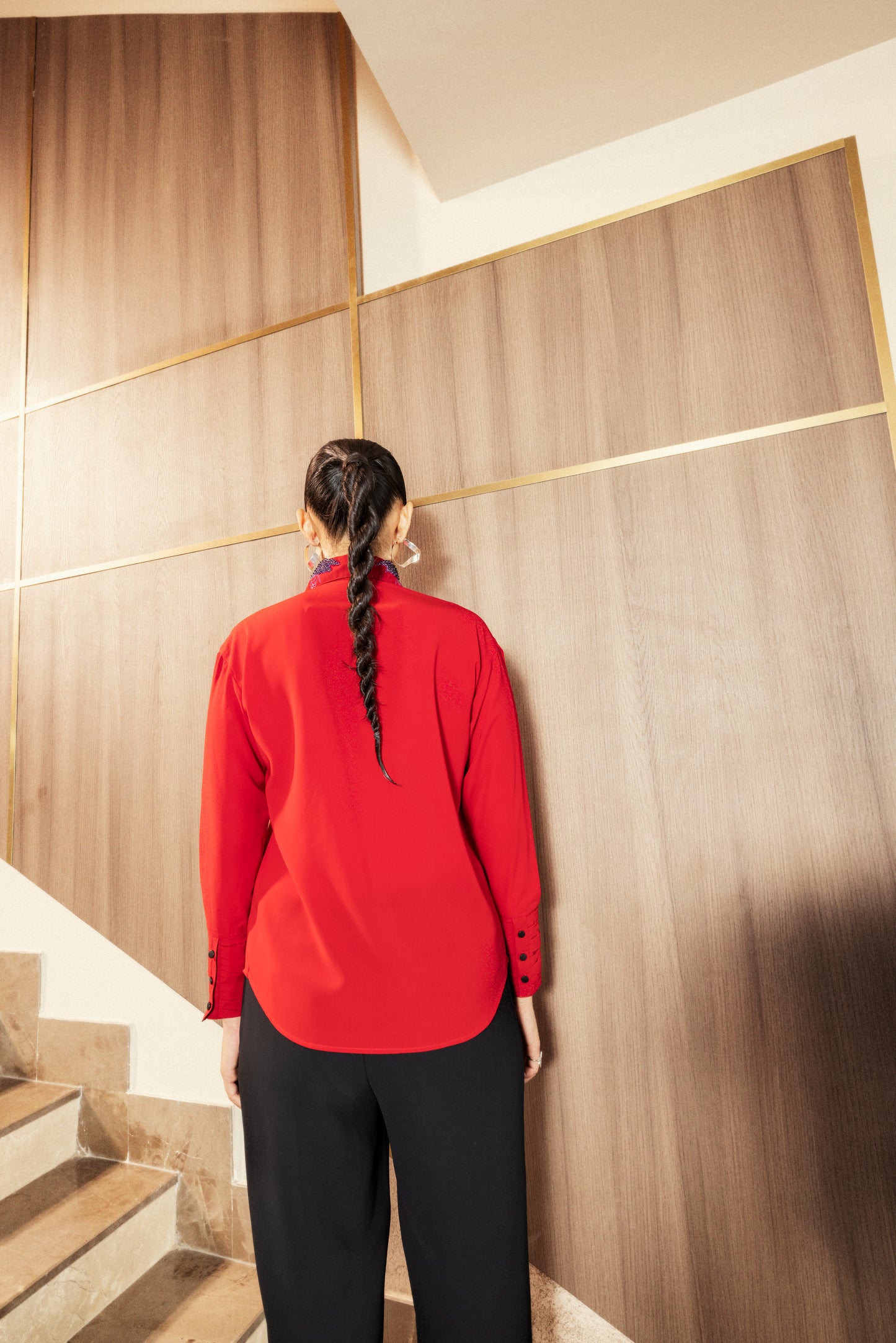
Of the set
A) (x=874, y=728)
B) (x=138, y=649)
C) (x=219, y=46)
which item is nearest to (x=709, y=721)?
(x=874, y=728)

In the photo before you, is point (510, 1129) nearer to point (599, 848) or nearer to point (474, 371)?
point (599, 848)

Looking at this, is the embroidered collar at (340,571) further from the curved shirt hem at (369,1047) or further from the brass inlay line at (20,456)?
the brass inlay line at (20,456)

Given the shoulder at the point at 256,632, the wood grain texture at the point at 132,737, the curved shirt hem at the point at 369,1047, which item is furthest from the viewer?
the wood grain texture at the point at 132,737

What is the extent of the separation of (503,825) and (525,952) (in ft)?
0.63

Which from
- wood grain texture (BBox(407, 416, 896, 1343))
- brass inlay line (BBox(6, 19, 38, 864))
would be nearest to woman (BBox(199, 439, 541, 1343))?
wood grain texture (BBox(407, 416, 896, 1343))

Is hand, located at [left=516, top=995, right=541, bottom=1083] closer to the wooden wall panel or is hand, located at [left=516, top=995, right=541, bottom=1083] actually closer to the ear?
the ear

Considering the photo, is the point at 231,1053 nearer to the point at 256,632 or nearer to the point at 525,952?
the point at 525,952

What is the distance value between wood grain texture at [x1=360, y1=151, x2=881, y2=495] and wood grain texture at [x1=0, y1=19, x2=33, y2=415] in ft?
4.24

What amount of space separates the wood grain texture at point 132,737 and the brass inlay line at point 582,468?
0.08 feet

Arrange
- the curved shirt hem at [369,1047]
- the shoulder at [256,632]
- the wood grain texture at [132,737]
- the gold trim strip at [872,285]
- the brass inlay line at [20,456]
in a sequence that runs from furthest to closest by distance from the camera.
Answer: the brass inlay line at [20,456]
the wood grain texture at [132,737]
the gold trim strip at [872,285]
the shoulder at [256,632]
the curved shirt hem at [369,1047]

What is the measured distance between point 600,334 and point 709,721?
828mm

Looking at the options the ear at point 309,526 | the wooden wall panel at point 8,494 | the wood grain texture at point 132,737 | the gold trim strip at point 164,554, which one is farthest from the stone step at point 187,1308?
the wooden wall panel at point 8,494

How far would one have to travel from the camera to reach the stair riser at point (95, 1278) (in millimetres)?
1232

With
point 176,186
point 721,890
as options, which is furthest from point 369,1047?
point 176,186
